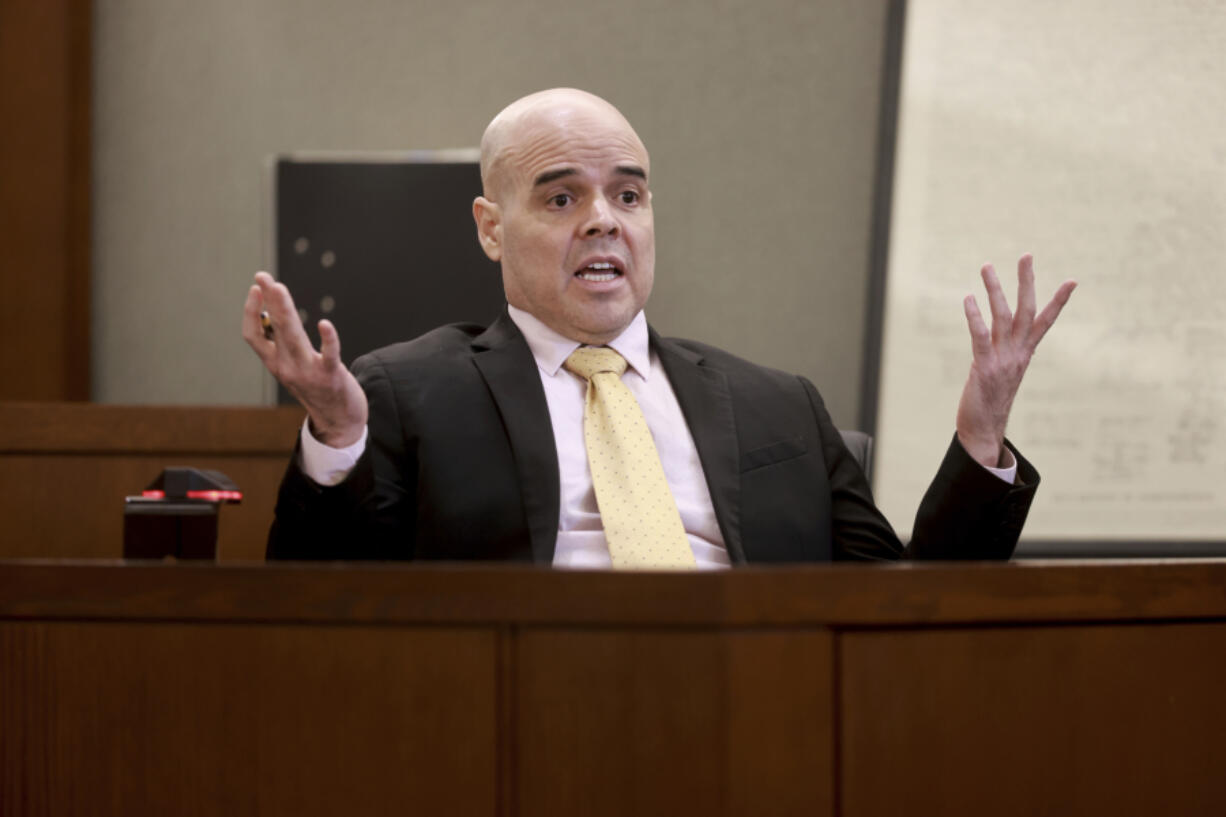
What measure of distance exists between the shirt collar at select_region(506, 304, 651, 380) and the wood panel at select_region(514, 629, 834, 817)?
845 millimetres

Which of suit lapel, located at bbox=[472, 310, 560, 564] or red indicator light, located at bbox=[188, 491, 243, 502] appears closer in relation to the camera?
red indicator light, located at bbox=[188, 491, 243, 502]

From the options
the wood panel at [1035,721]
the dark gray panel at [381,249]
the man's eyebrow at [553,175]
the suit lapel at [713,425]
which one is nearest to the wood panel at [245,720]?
the wood panel at [1035,721]

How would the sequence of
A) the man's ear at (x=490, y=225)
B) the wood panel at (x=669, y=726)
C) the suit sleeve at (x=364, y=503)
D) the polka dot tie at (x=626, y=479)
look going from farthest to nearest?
the man's ear at (x=490, y=225) < the polka dot tie at (x=626, y=479) < the suit sleeve at (x=364, y=503) < the wood panel at (x=669, y=726)

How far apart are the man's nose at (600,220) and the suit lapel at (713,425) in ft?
0.56

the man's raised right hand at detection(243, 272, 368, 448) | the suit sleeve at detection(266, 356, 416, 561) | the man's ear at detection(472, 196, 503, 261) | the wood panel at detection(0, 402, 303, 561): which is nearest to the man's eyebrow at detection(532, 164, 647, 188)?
the man's ear at detection(472, 196, 503, 261)

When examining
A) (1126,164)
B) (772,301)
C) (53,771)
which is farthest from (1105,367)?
(53,771)

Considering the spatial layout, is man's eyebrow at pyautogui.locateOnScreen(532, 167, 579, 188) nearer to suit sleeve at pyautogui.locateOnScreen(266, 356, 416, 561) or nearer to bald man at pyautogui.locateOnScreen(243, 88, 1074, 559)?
bald man at pyautogui.locateOnScreen(243, 88, 1074, 559)

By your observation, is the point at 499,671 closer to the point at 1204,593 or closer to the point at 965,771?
the point at 965,771

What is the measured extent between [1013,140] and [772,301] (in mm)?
595

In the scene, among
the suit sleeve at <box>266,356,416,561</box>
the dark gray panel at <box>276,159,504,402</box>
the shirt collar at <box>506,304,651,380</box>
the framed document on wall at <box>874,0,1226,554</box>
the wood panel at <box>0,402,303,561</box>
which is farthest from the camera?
the framed document on wall at <box>874,0,1226,554</box>

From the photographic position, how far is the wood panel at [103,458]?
6.62ft

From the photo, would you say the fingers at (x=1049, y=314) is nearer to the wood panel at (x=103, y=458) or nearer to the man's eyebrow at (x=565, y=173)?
the man's eyebrow at (x=565, y=173)

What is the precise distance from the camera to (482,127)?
262 cm

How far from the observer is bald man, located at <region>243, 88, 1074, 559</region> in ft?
4.26
